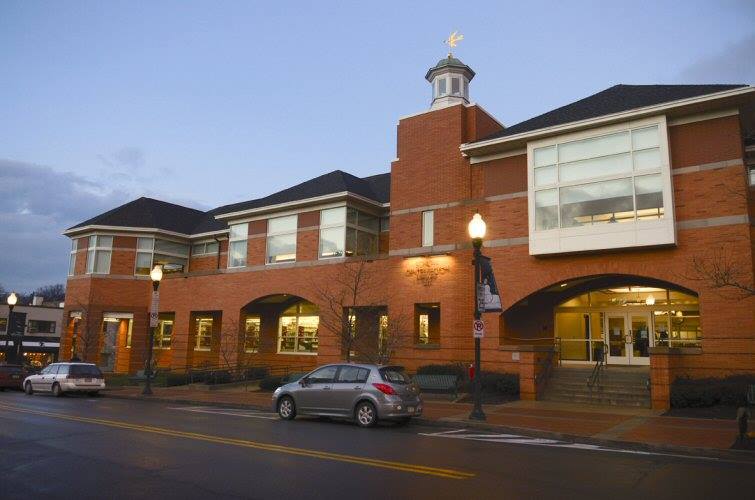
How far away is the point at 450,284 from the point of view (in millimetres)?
24219

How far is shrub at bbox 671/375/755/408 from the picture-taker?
54.6 ft

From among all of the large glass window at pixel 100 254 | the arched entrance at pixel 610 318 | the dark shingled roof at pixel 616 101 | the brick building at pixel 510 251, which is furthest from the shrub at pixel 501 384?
the large glass window at pixel 100 254

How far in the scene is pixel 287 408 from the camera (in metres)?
16.0

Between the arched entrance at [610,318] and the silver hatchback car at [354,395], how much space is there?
9.49 meters

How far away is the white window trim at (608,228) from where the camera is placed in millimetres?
19219

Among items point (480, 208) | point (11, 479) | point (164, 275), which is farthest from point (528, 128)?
point (164, 275)

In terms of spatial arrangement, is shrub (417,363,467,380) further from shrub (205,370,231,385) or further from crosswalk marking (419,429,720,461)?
shrub (205,370,231,385)

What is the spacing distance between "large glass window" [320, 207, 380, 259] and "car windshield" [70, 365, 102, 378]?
11012 mm

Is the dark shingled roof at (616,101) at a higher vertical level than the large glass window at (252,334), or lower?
higher

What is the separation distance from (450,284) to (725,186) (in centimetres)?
1006

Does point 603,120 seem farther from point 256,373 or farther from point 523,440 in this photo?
point 256,373

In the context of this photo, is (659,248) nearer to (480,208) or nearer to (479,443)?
(480,208)

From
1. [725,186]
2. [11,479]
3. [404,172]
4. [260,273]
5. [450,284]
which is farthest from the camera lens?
[260,273]

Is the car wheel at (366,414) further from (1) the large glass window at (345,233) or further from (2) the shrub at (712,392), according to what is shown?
(1) the large glass window at (345,233)
